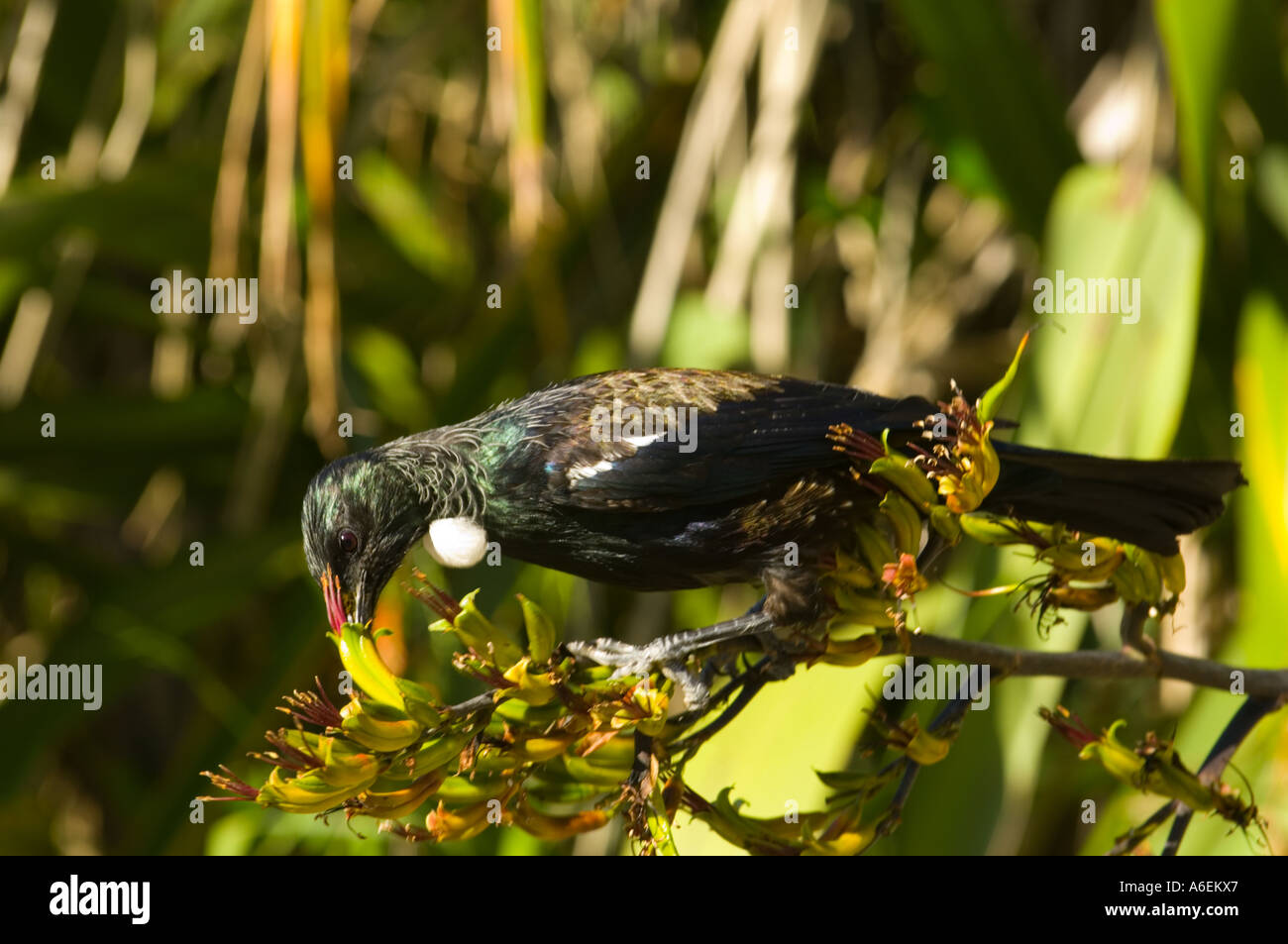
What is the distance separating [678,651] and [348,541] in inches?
17.8

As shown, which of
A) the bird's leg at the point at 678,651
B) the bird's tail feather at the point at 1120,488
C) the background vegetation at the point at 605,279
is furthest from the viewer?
the background vegetation at the point at 605,279

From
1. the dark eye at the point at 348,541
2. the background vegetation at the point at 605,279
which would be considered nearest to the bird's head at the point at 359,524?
the dark eye at the point at 348,541

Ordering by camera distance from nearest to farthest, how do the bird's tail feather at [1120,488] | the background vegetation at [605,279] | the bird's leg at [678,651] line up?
the bird's leg at [678,651]
the bird's tail feather at [1120,488]
the background vegetation at [605,279]

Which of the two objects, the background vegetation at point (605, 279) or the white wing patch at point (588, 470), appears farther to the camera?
the background vegetation at point (605, 279)

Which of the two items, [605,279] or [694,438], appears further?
[605,279]

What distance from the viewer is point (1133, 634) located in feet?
4.45

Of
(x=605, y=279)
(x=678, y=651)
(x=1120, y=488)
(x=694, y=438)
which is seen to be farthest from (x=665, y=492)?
(x=605, y=279)

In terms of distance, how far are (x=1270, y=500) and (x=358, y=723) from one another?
1.88 meters

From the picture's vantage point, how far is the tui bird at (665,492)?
154 centimetres

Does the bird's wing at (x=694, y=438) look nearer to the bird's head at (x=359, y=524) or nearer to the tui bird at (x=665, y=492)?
the tui bird at (x=665, y=492)

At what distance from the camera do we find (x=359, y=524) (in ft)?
5.11

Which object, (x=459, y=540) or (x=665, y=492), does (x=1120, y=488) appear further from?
(x=459, y=540)

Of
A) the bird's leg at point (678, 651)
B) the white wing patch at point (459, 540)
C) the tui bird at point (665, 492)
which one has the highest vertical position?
the tui bird at point (665, 492)

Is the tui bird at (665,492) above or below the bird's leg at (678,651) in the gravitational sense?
above
